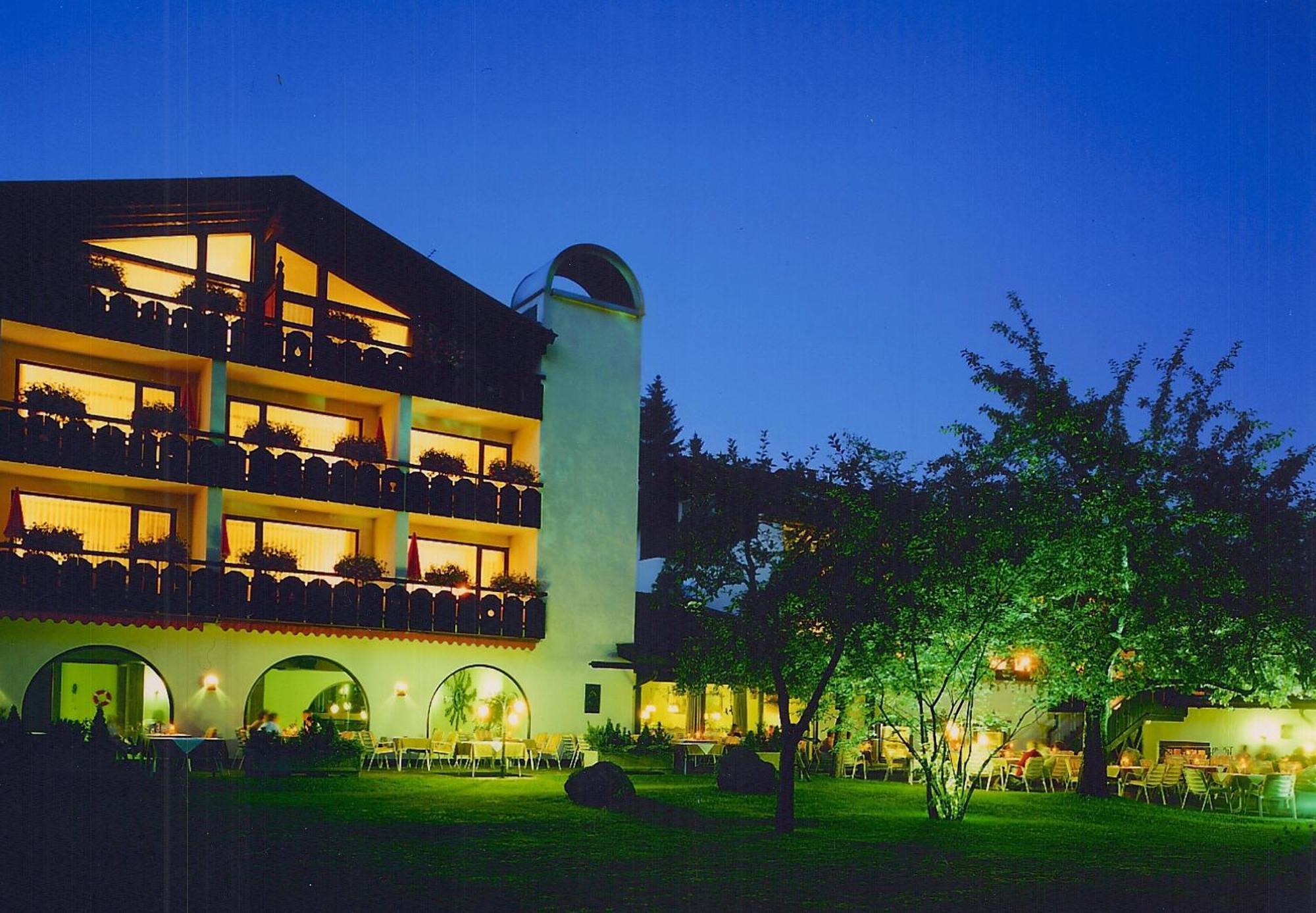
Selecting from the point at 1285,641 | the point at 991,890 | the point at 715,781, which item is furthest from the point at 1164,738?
the point at 991,890

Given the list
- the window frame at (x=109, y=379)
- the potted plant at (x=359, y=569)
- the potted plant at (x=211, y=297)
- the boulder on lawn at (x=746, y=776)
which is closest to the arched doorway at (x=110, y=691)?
the potted plant at (x=359, y=569)

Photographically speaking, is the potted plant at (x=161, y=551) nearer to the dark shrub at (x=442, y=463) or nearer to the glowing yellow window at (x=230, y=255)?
the dark shrub at (x=442, y=463)

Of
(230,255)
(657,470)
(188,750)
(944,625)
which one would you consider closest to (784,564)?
(944,625)

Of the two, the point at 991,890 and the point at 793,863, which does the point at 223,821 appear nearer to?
the point at 793,863

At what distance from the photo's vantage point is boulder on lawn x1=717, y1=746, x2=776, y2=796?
25297 mm

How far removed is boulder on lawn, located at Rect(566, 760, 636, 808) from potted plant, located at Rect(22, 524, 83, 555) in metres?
11.4

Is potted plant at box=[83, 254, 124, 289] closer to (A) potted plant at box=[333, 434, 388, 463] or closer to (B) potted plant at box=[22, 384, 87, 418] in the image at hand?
(B) potted plant at box=[22, 384, 87, 418]

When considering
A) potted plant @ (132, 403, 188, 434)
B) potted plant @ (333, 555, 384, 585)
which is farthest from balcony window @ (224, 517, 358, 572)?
potted plant @ (132, 403, 188, 434)

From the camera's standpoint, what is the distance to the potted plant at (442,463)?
31.4 m

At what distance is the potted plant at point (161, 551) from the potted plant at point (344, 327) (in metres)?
5.76

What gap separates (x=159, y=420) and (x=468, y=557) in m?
8.67

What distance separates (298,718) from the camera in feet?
114

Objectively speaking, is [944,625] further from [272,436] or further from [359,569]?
[272,436]

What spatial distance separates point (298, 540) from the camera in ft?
101
